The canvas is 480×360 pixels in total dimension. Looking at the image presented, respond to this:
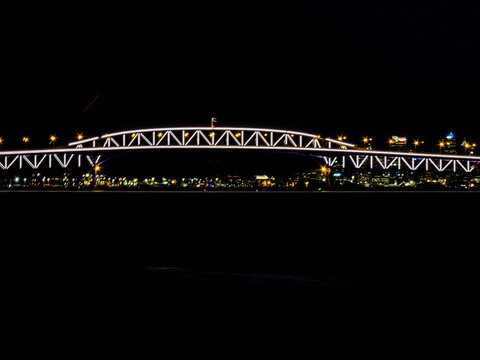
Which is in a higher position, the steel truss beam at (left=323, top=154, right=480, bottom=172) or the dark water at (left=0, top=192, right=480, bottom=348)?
the steel truss beam at (left=323, top=154, right=480, bottom=172)

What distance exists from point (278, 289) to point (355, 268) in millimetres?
1665

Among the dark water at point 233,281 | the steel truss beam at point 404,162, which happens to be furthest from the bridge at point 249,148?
the dark water at point 233,281

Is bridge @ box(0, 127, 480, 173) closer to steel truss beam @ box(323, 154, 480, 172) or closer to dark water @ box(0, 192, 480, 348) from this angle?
steel truss beam @ box(323, 154, 480, 172)

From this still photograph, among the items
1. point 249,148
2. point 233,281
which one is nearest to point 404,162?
point 249,148

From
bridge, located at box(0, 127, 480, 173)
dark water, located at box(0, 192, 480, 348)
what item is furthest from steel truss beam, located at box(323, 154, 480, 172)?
dark water, located at box(0, 192, 480, 348)

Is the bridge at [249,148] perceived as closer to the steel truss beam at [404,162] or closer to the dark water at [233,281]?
the steel truss beam at [404,162]

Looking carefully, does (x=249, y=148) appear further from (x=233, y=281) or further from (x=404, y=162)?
(x=233, y=281)

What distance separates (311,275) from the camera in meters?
5.71

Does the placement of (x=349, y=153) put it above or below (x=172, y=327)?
above

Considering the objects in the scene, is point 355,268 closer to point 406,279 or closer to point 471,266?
point 406,279

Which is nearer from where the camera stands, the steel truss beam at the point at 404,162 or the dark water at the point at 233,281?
the dark water at the point at 233,281

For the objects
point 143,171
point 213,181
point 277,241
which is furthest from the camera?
point 143,171

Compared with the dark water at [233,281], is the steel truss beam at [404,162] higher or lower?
higher

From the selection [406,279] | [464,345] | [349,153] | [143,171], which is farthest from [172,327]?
[143,171]
